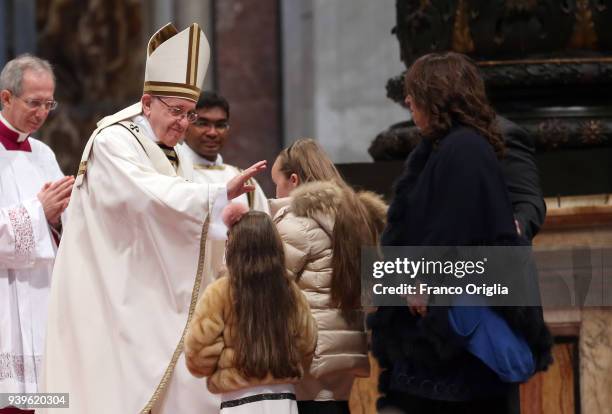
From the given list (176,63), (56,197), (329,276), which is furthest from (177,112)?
(329,276)

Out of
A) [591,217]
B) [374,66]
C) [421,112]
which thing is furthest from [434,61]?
[374,66]

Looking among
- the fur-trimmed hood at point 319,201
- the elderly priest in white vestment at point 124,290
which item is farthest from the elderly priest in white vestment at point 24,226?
the fur-trimmed hood at point 319,201

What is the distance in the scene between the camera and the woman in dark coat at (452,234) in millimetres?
4418

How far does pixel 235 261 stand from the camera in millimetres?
4828

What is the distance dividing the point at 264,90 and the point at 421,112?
238 inches

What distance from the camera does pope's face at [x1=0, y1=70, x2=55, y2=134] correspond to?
585 centimetres

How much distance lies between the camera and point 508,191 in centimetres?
468

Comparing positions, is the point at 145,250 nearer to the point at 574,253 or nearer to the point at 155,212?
the point at 155,212

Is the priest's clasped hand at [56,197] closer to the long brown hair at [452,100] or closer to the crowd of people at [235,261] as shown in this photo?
the crowd of people at [235,261]

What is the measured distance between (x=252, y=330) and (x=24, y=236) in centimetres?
138

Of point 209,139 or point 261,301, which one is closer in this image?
point 261,301

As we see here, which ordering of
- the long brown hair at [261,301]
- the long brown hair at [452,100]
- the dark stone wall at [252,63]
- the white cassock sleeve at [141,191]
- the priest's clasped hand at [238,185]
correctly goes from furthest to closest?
the dark stone wall at [252,63], the white cassock sleeve at [141,191], the priest's clasped hand at [238,185], the long brown hair at [261,301], the long brown hair at [452,100]

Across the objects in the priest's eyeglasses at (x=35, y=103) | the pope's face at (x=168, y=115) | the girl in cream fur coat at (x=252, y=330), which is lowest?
the girl in cream fur coat at (x=252, y=330)

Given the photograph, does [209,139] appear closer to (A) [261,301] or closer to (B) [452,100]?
(A) [261,301]
